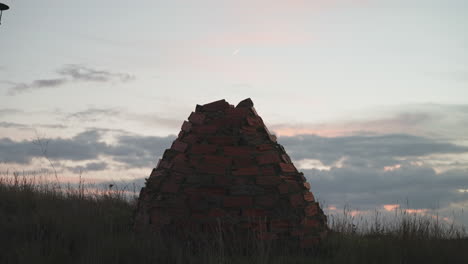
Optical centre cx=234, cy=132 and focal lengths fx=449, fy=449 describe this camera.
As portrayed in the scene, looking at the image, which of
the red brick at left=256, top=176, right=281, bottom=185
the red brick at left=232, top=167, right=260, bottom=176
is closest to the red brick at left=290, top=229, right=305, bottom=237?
the red brick at left=256, top=176, right=281, bottom=185

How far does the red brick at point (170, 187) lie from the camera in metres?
6.64

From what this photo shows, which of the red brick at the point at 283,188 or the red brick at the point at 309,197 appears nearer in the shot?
the red brick at the point at 283,188

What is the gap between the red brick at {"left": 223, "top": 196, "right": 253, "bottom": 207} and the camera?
6.33 metres

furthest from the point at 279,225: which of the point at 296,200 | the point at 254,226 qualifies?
the point at 296,200

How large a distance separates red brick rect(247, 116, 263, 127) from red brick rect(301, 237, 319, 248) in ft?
6.33

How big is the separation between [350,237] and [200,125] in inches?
127

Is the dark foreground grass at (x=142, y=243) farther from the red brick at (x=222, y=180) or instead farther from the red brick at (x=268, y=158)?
the red brick at (x=268, y=158)

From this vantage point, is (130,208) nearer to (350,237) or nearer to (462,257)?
(350,237)

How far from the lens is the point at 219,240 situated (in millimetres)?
5996

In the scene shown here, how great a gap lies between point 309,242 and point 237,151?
1.71 meters

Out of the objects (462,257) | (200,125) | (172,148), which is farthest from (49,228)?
(462,257)

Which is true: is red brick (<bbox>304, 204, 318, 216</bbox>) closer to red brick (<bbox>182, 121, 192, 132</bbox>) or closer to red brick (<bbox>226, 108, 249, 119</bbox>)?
red brick (<bbox>226, 108, 249, 119</bbox>)

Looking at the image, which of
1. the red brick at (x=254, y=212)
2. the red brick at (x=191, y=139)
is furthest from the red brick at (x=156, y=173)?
the red brick at (x=254, y=212)

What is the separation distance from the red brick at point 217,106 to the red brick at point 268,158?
1.08 m
